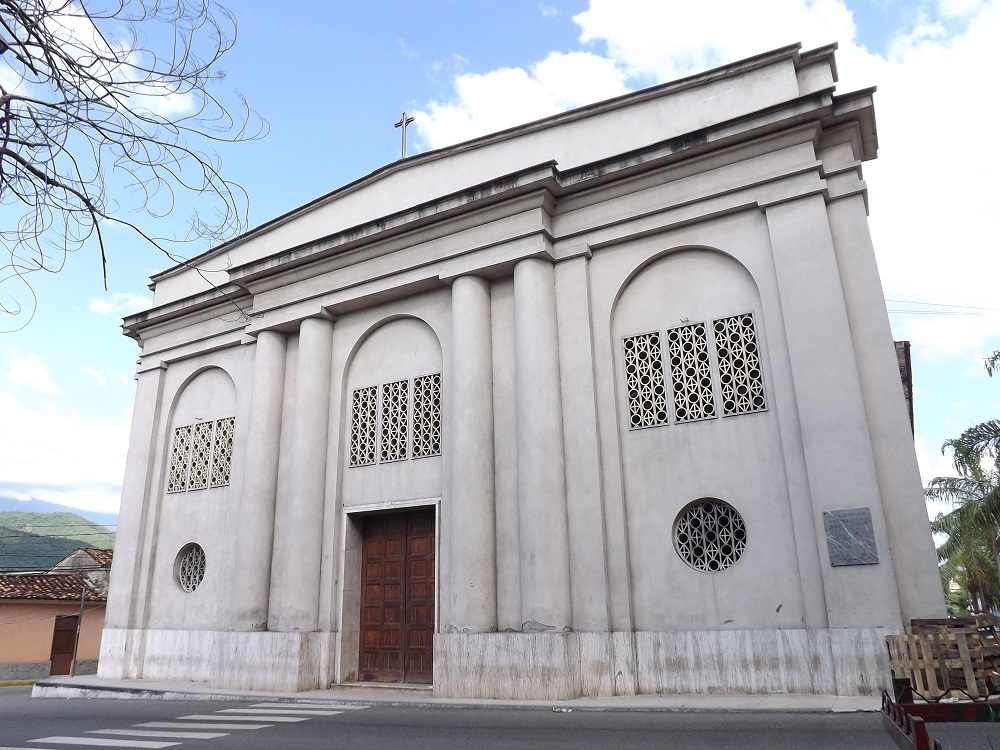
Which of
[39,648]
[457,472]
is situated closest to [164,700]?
[457,472]

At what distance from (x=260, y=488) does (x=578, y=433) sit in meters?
6.23

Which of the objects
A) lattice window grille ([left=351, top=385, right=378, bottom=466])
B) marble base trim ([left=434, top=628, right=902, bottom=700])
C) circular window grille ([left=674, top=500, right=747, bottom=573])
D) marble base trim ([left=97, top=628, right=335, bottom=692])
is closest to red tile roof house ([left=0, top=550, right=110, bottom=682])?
marble base trim ([left=97, top=628, right=335, bottom=692])

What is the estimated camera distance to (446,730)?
300 inches

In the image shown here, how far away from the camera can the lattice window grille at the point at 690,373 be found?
10.5 meters

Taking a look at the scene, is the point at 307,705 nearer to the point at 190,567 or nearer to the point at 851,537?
the point at 190,567

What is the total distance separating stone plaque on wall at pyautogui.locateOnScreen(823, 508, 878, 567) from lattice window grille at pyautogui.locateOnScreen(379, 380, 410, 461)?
6.84 metres

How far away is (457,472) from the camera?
11367mm

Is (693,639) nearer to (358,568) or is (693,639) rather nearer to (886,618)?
(886,618)

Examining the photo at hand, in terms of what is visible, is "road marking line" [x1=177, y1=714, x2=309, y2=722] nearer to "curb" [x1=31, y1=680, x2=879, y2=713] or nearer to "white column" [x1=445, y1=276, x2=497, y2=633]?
"curb" [x1=31, y1=680, x2=879, y2=713]

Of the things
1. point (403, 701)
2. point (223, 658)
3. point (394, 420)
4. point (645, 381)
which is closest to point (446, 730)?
point (403, 701)

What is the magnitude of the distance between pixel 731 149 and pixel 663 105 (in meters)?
1.81

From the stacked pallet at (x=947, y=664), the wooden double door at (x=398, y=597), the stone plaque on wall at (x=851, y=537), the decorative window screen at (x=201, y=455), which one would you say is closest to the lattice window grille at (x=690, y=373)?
the stone plaque on wall at (x=851, y=537)

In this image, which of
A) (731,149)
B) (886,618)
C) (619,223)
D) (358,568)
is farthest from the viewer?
(358,568)

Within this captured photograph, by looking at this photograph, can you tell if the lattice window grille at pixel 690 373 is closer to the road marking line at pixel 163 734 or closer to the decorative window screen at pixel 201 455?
the road marking line at pixel 163 734
